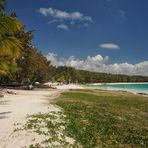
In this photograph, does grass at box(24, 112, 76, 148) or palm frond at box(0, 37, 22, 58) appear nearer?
grass at box(24, 112, 76, 148)

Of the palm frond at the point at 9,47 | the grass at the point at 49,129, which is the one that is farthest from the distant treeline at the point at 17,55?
the grass at the point at 49,129

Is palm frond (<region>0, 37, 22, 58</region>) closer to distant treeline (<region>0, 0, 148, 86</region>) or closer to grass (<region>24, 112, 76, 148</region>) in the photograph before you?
distant treeline (<region>0, 0, 148, 86</region>)

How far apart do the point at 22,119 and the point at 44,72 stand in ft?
208

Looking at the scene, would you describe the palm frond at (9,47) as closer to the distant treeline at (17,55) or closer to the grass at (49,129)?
the distant treeline at (17,55)

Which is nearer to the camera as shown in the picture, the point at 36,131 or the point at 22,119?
the point at 36,131

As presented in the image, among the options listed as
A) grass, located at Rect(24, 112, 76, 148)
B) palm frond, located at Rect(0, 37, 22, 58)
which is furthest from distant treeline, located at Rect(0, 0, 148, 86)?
grass, located at Rect(24, 112, 76, 148)

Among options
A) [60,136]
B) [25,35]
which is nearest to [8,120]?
[60,136]

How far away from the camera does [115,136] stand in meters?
17.4

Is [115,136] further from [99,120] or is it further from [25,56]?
[25,56]

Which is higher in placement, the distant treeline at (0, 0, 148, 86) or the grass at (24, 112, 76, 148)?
the distant treeline at (0, 0, 148, 86)

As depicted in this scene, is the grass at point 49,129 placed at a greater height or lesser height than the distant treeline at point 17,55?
lesser

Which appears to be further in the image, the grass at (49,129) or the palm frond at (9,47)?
the palm frond at (9,47)

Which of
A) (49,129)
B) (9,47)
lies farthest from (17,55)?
(49,129)

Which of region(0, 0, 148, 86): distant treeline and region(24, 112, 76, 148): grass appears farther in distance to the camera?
region(0, 0, 148, 86): distant treeline
